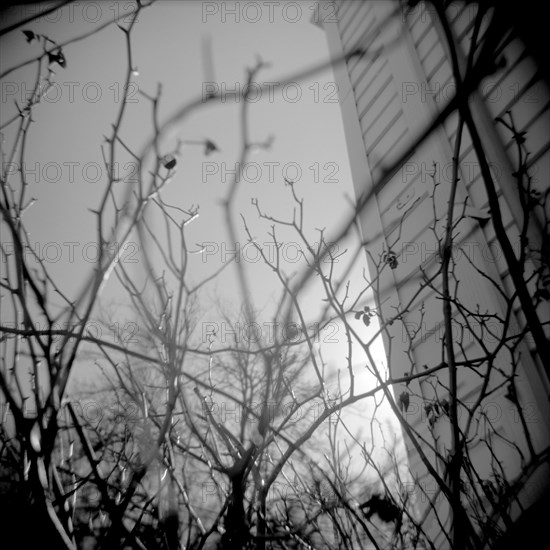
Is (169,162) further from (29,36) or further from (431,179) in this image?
(431,179)

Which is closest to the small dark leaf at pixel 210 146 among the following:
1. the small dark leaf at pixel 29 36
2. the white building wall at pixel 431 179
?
the white building wall at pixel 431 179

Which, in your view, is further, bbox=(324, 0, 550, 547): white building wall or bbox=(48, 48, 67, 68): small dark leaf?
bbox=(324, 0, 550, 547): white building wall

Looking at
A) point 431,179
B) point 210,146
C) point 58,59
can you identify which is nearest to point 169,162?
point 210,146

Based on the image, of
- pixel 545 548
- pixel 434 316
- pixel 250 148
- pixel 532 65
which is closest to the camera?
pixel 545 548

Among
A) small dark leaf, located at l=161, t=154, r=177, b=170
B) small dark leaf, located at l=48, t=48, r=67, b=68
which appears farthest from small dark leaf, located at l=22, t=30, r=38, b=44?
small dark leaf, located at l=161, t=154, r=177, b=170

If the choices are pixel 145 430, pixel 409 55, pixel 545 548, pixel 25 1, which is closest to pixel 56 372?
pixel 145 430

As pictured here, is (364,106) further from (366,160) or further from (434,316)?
(434,316)

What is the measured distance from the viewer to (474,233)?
273 centimetres

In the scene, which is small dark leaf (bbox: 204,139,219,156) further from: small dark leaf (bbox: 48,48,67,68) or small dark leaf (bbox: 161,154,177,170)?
small dark leaf (bbox: 48,48,67,68)

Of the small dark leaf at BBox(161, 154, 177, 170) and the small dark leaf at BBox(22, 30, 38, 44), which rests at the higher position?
the small dark leaf at BBox(22, 30, 38, 44)

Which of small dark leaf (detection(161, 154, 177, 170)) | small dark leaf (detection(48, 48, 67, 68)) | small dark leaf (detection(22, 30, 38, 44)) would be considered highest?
small dark leaf (detection(22, 30, 38, 44))

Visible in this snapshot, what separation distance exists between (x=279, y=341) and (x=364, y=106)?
375 cm

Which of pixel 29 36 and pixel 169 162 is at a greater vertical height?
pixel 29 36

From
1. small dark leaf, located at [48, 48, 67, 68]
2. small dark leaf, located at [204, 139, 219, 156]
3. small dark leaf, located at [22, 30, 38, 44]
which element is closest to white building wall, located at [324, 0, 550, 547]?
small dark leaf, located at [204, 139, 219, 156]
